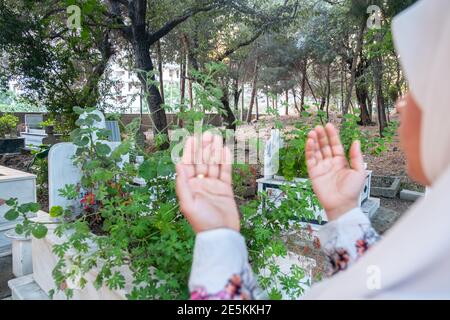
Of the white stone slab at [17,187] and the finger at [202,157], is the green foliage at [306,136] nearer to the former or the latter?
the finger at [202,157]

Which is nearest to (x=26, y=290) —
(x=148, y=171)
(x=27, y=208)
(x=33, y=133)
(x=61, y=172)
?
(x=61, y=172)

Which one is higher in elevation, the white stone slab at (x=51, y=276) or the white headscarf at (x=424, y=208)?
the white headscarf at (x=424, y=208)

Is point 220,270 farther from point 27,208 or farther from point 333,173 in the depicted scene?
point 27,208

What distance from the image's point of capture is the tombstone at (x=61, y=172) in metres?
2.04

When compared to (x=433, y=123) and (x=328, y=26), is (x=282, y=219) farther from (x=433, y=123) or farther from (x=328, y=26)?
(x=328, y=26)

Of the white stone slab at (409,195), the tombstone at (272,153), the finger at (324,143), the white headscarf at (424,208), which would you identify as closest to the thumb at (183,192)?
the white headscarf at (424,208)

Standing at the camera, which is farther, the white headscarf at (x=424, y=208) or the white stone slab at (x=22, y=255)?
the white stone slab at (x=22, y=255)

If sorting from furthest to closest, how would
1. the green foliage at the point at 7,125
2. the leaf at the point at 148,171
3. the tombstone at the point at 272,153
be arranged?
the green foliage at the point at 7,125 → the tombstone at the point at 272,153 → the leaf at the point at 148,171

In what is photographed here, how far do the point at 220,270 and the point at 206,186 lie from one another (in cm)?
23

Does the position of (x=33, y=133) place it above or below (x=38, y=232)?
above

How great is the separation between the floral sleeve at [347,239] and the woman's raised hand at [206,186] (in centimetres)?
26

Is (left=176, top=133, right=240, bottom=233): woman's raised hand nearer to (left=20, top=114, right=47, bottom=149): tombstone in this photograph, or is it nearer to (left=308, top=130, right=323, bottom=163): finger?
(left=308, top=130, right=323, bottom=163): finger

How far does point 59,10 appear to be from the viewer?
19.1 ft

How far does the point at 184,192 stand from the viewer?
0.78 m
